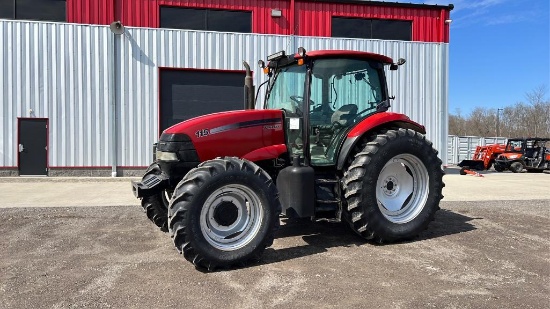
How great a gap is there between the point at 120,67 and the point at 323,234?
10326 millimetres

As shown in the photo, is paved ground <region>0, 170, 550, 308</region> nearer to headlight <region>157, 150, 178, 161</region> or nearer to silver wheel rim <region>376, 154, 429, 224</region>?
silver wheel rim <region>376, 154, 429, 224</region>

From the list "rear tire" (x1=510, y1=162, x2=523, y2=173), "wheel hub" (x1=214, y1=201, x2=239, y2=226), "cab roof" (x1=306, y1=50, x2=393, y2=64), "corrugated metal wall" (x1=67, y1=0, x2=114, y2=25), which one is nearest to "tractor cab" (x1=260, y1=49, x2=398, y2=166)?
"cab roof" (x1=306, y1=50, x2=393, y2=64)

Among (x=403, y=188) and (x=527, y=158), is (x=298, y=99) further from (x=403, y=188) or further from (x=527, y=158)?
(x=527, y=158)

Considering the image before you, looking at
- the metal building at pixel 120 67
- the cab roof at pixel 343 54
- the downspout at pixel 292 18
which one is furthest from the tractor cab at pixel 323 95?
the downspout at pixel 292 18

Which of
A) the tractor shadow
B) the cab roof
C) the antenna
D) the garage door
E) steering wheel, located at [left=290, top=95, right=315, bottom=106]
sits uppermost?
the antenna

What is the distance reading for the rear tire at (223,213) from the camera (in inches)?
154

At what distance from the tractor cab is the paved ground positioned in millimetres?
1259

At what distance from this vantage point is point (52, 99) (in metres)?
13.0

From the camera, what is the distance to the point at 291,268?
4141 millimetres

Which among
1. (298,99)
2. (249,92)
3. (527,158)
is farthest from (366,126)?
(527,158)

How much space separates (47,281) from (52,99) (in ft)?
35.6

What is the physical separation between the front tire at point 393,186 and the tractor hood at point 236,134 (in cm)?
99

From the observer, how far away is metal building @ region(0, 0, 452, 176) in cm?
1293

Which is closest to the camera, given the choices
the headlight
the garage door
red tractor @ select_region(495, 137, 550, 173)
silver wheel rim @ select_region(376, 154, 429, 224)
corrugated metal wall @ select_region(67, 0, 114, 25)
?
the headlight
